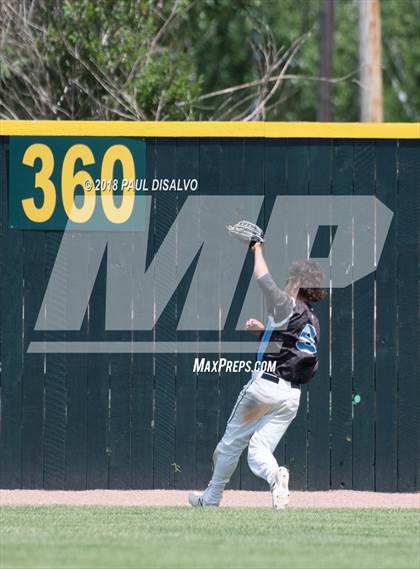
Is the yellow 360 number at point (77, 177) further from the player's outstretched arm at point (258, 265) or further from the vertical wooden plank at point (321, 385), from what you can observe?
the player's outstretched arm at point (258, 265)

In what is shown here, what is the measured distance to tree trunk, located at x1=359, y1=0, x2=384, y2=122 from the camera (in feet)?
63.0

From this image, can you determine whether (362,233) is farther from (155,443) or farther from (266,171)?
(155,443)

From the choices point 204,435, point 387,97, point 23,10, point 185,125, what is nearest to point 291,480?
point 204,435

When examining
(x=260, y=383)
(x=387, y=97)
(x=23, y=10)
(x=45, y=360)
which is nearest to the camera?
(x=260, y=383)

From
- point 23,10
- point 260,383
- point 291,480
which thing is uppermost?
point 23,10

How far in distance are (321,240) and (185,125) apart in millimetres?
1379

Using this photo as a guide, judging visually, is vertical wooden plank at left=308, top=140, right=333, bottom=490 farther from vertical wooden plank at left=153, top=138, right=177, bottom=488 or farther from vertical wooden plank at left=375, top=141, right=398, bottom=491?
vertical wooden plank at left=153, top=138, right=177, bottom=488

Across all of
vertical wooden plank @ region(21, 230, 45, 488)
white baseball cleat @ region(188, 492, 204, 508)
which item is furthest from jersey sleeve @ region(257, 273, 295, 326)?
vertical wooden plank @ region(21, 230, 45, 488)

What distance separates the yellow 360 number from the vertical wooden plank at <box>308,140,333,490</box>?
1.43 meters

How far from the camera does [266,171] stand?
452 inches

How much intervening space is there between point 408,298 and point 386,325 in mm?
271

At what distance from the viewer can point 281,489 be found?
977 cm

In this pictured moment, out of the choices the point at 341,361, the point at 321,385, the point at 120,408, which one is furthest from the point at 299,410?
the point at 120,408

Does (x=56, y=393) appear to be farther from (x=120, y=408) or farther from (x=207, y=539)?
(x=207, y=539)
